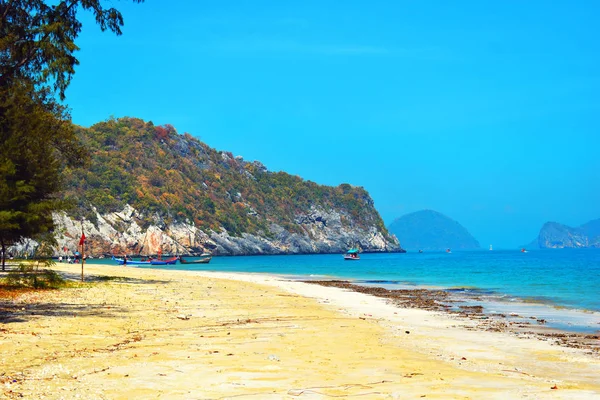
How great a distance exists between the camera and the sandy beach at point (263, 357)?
8.74 metres

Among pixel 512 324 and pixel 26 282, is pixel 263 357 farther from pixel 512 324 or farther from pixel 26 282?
pixel 26 282

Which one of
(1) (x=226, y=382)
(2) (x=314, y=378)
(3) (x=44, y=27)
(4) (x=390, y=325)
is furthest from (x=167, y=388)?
(3) (x=44, y=27)

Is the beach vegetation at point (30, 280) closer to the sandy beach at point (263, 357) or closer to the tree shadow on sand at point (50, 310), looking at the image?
the tree shadow on sand at point (50, 310)

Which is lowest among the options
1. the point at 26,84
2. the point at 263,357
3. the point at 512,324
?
the point at 512,324

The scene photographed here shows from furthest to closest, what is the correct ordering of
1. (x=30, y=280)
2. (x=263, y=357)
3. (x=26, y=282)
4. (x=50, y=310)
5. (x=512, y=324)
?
(x=30, y=280) < (x=26, y=282) < (x=512, y=324) < (x=50, y=310) < (x=263, y=357)

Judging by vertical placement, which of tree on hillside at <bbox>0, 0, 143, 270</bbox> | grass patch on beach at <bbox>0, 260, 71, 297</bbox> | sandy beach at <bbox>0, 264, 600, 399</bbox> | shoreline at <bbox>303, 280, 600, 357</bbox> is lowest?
shoreline at <bbox>303, 280, 600, 357</bbox>


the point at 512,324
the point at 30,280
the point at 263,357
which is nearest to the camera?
the point at 263,357

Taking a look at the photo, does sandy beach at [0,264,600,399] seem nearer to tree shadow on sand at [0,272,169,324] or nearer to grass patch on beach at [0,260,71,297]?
tree shadow on sand at [0,272,169,324]

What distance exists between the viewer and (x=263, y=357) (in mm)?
11453

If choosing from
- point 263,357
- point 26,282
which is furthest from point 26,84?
point 263,357

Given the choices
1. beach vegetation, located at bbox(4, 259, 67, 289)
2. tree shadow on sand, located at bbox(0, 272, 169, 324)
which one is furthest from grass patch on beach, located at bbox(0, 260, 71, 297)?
tree shadow on sand, located at bbox(0, 272, 169, 324)

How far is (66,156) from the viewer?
117 ft

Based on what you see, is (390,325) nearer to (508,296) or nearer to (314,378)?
(314,378)

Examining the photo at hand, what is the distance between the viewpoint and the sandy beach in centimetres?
874
